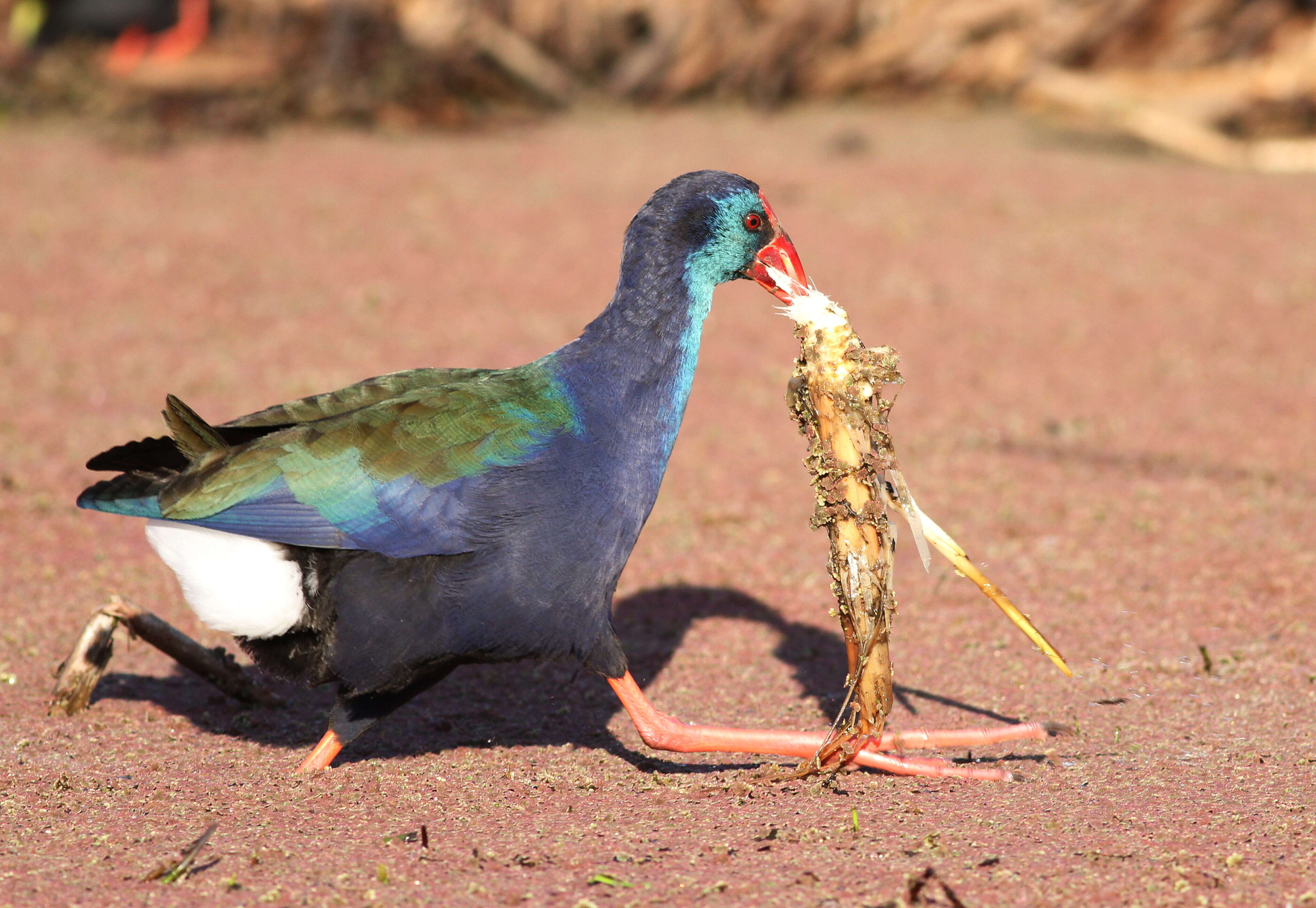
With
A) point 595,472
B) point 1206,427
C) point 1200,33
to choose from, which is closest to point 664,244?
point 595,472

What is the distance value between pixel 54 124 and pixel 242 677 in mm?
8377

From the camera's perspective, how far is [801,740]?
3490 mm

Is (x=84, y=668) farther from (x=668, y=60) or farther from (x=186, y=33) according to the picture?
(x=186, y=33)

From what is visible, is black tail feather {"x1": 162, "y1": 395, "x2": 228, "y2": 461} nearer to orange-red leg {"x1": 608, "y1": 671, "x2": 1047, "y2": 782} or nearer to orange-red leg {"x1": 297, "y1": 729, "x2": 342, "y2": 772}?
orange-red leg {"x1": 297, "y1": 729, "x2": 342, "y2": 772}

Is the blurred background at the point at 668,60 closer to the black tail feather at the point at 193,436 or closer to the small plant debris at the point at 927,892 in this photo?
the black tail feather at the point at 193,436

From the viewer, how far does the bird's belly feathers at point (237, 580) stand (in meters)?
3.40

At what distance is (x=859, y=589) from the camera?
132 inches

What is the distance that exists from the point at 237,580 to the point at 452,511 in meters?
0.59

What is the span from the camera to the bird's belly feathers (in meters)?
3.40

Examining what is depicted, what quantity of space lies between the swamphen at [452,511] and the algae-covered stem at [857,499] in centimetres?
19

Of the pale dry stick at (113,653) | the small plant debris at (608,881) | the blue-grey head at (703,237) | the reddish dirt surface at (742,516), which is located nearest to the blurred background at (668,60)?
the reddish dirt surface at (742,516)

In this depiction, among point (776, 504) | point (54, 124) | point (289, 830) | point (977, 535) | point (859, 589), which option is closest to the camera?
point (289, 830)

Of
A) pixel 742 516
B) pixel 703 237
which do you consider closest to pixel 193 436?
pixel 703 237

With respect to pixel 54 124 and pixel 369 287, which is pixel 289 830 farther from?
pixel 54 124
